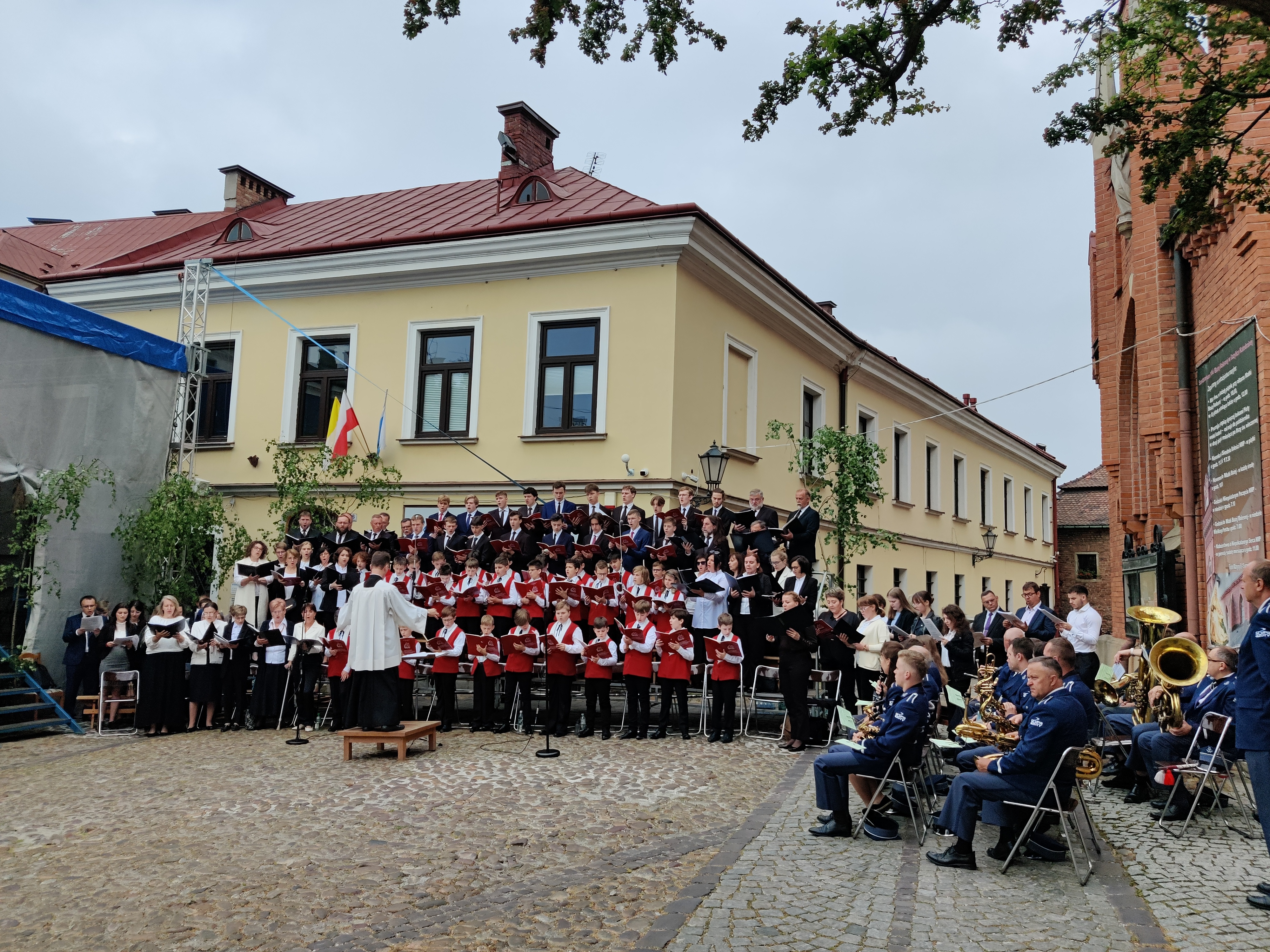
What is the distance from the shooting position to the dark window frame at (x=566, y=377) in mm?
17328

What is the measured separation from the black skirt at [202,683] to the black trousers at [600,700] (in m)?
5.22

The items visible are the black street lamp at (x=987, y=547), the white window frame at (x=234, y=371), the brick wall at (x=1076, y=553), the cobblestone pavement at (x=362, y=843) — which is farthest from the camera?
the brick wall at (x=1076, y=553)

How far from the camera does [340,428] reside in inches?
714

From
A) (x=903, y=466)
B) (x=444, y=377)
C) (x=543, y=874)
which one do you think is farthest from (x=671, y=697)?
(x=903, y=466)

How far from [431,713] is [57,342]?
28.5ft

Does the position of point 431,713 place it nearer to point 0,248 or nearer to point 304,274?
point 304,274

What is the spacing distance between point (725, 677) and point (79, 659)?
9488mm

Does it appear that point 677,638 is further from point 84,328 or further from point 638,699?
point 84,328

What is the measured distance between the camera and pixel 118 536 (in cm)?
1666

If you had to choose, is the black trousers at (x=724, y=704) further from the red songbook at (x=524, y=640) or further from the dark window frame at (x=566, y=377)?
the dark window frame at (x=566, y=377)

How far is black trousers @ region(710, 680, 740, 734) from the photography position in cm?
1206

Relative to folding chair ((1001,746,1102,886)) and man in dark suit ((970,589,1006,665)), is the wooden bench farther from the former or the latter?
man in dark suit ((970,589,1006,665))

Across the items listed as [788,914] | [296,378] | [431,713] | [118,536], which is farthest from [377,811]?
[296,378]

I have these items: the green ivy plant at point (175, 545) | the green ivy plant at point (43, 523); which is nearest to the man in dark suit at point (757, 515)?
the green ivy plant at point (175, 545)
